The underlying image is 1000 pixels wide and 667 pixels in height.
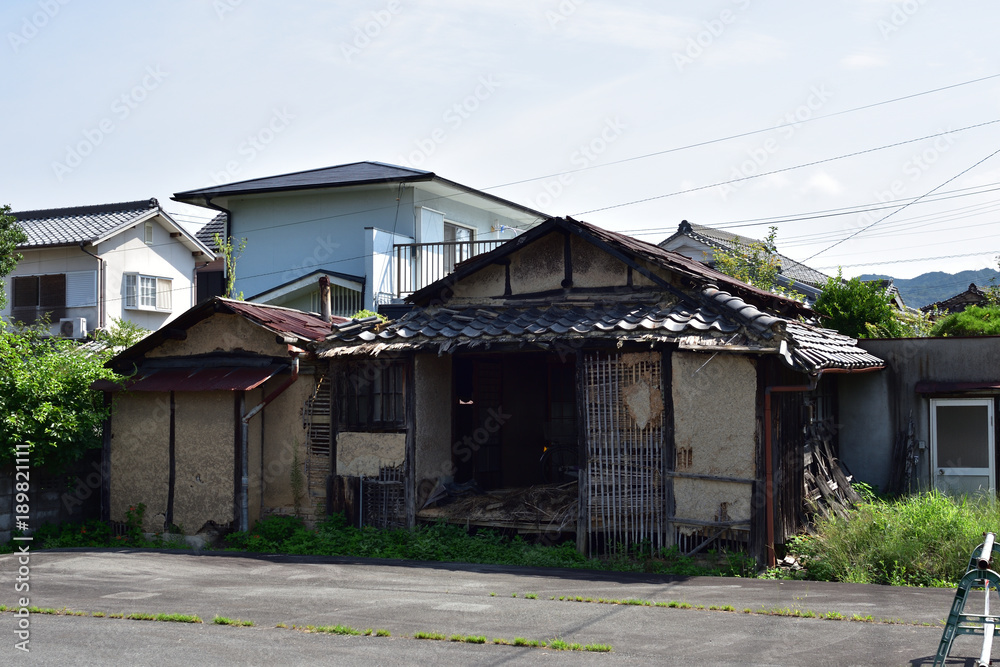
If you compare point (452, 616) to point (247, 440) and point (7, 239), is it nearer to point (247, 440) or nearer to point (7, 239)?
point (247, 440)

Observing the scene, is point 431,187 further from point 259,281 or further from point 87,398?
point 87,398

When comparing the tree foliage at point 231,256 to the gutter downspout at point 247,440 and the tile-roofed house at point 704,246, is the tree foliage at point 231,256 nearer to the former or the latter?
the gutter downspout at point 247,440

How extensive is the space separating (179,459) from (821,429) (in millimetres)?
10161

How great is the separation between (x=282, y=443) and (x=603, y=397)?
5212 mm

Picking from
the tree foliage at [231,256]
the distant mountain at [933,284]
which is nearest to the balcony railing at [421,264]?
the tree foliage at [231,256]

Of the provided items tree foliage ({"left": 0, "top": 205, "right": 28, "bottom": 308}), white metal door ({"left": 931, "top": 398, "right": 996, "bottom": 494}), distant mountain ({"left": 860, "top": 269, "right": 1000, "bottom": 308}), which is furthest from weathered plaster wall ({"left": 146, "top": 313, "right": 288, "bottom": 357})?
distant mountain ({"left": 860, "top": 269, "right": 1000, "bottom": 308})

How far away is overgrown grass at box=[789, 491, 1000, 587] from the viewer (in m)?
9.51

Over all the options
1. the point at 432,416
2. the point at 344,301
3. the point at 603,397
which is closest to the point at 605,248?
the point at 603,397

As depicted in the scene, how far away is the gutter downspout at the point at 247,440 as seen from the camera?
12.5 m

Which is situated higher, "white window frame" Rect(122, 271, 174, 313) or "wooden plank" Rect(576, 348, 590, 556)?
"white window frame" Rect(122, 271, 174, 313)

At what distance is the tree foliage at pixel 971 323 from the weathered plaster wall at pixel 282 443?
467 inches

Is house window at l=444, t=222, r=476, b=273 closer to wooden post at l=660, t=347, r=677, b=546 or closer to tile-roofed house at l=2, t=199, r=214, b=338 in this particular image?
wooden post at l=660, t=347, r=677, b=546

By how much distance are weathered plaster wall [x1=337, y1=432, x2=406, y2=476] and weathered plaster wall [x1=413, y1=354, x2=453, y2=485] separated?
33 centimetres

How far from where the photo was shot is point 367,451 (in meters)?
12.4
